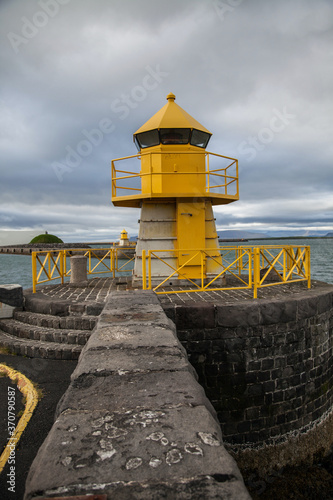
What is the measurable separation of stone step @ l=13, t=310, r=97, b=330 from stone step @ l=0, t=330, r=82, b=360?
58 cm

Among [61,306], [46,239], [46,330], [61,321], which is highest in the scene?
[46,239]

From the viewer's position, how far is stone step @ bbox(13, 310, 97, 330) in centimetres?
698

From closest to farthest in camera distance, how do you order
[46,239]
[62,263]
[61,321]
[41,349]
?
[41,349], [61,321], [62,263], [46,239]

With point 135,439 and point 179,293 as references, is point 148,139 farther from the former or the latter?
point 135,439

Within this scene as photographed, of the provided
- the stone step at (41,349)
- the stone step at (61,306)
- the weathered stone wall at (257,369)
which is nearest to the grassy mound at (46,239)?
the stone step at (61,306)

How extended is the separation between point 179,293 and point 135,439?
701 cm

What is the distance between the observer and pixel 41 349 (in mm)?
6172

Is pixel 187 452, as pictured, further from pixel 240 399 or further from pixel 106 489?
pixel 240 399

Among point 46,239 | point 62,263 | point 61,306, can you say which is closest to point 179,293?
point 61,306

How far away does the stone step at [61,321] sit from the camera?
275 inches

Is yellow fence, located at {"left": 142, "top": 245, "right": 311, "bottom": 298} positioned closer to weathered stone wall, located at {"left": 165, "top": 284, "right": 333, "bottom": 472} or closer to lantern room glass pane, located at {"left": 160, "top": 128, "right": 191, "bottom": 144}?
weathered stone wall, located at {"left": 165, "top": 284, "right": 333, "bottom": 472}

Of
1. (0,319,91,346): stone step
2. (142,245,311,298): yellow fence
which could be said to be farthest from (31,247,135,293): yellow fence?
(142,245,311,298): yellow fence

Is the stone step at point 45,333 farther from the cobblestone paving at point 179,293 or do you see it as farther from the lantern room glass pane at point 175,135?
the lantern room glass pane at point 175,135

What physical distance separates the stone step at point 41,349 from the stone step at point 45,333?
14cm
